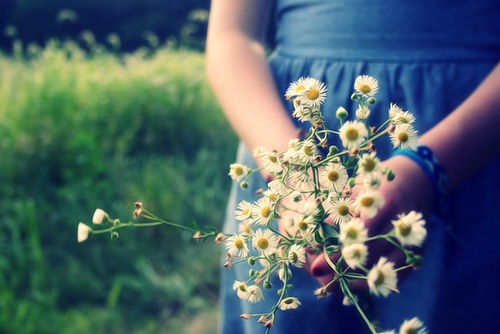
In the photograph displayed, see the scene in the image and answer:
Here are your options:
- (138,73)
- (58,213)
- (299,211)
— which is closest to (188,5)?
(138,73)

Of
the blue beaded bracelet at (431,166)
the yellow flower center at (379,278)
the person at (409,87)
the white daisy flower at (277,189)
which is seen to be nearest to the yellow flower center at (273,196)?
the white daisy flower at (277,189)

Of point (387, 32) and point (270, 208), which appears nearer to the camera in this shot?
point (270, 208)

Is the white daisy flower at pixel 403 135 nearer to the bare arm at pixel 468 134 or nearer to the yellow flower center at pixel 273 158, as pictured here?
the yellow flower center at pixel 273 158

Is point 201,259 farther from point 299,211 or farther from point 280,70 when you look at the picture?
point 299,211

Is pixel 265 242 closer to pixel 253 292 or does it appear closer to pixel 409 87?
pixel 253 292

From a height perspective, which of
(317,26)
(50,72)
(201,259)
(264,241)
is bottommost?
(201,259)

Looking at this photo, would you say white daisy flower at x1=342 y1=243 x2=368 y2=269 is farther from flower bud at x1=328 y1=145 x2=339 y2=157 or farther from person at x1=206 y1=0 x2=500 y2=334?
person at x1=206 y1=0 x2=500 y2=334
